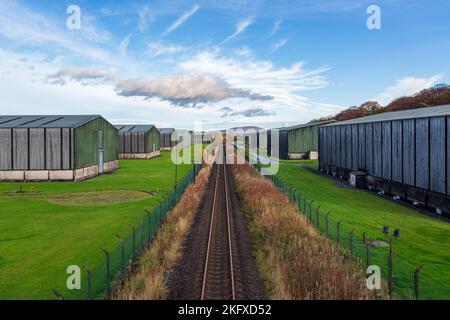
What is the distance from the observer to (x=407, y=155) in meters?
31.9

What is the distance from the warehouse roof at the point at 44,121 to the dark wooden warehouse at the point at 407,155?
35.4 meters

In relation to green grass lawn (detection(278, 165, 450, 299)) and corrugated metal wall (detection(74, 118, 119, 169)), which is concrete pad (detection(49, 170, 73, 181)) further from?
green grass lawn (detection(278, 165, 450, 299))

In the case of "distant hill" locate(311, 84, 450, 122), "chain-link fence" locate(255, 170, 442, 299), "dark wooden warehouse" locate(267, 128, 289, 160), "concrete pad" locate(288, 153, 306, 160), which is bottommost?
"chain-link fence" locate(255, 170, 442, 299)

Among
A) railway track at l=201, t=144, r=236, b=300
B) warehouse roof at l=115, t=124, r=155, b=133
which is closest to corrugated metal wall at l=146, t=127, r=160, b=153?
warehouse roof at l=115, t=124, r=155, b=133

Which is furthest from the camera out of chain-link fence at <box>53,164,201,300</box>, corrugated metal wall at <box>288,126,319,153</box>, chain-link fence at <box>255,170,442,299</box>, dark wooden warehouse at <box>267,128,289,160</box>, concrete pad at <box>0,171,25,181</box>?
dark wooden warehouse at <box>267,128,289,160</box>

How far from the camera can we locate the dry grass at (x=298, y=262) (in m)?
13.0

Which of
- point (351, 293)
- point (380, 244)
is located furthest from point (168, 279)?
point (380, 244)

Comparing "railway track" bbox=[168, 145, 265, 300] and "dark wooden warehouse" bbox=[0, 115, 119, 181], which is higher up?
"dark wooden warehouse" bbox=[0, 115, 119, 181]

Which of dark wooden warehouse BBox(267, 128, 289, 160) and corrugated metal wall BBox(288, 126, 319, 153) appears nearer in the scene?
corrugated metal wall BBox(288, 126, 319, 153)

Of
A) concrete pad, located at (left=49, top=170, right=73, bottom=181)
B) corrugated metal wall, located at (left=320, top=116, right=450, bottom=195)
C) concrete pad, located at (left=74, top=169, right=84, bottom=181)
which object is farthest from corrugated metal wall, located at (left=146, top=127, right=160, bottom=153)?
corrugated metal wall, located at (left=320, top=116, right=450, bottom=195)

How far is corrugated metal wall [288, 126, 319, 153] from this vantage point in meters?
79.0

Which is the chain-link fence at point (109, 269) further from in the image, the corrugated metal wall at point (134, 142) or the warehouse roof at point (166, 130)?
the warehouse roof at point (166, 130)

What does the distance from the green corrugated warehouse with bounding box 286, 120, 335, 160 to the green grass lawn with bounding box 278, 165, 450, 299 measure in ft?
125

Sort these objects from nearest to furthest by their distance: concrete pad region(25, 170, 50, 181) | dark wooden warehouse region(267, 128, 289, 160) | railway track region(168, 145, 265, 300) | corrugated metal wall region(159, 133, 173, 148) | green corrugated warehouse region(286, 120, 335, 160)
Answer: railway track region(168, 145, 265, 300)
concrete pad region(25, 170, 50, 181)
green corrugated warehouse region(286, 120, 335, 160)
dark wooden warehouse region(267, 128, 289, 160)
corrugated metal wall region(159, 133, 173, 148)
